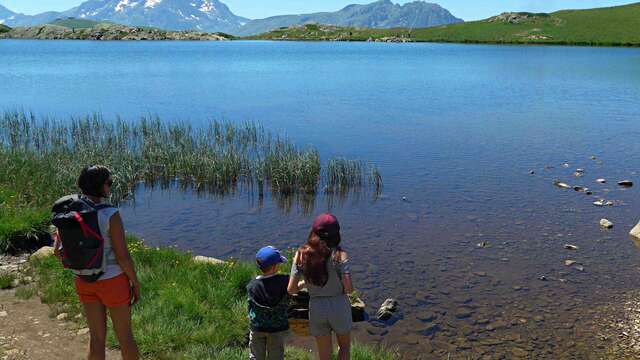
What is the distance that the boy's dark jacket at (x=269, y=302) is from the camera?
770 cm

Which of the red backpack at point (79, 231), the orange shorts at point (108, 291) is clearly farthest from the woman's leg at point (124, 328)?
the red backpack at point (79, 231)

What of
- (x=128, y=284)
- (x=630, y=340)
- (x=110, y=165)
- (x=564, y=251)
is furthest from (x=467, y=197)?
(x=128, y=284)

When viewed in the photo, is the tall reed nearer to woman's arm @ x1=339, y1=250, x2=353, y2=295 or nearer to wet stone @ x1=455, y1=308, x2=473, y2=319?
wet stone @ x1=455, y1=308, x2=473, y2=319

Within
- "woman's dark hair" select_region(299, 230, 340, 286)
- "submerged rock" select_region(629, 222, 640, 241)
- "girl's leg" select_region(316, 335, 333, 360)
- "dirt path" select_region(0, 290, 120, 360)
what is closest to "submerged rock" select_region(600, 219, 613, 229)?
"submerged rock" select_region(629, 222, 640, 241)

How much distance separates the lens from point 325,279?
25.0 feet

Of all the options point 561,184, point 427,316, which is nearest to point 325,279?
point 427,316

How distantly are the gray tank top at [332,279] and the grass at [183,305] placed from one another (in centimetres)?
230

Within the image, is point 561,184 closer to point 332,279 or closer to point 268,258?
point 332,279

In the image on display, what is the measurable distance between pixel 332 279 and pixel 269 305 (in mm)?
945

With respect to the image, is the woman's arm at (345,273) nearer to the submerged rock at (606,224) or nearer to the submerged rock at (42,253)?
the submerged rock at (42,253)

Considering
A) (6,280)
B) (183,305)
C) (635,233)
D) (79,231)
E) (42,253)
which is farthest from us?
(635,233)

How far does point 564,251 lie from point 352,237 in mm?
6581

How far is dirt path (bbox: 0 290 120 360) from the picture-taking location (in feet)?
29.9

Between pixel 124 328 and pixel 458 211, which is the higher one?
pixel 124 328
